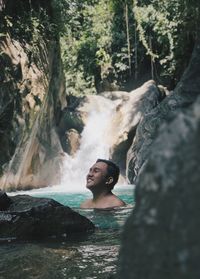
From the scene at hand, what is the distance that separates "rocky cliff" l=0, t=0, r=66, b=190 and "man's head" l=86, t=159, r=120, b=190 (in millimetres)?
3826

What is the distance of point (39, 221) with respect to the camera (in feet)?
14.3

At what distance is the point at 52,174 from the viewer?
17.4 meters

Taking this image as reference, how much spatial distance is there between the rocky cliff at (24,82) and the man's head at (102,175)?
3.83 meters

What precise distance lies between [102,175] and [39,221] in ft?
7.87

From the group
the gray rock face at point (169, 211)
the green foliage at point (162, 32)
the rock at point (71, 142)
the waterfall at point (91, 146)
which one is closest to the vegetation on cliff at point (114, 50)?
the green foliage at point (162, 32)

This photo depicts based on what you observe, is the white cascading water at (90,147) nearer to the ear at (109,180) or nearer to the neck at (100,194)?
the neck at (100,194)

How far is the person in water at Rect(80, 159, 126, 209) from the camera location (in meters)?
6.62

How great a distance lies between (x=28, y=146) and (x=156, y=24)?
11835 millimetres

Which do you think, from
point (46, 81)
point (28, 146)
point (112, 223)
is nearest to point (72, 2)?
point (46, 81)

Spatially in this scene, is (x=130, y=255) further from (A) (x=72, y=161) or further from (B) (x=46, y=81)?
(A) (x=72, y=161)

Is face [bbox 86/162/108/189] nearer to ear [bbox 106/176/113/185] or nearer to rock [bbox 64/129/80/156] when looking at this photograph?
ear [bbox 106/176/113/185]

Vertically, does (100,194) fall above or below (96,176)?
below

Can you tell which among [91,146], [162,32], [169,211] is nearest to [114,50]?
[162,32]

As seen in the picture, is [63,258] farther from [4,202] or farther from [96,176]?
[96,176]
